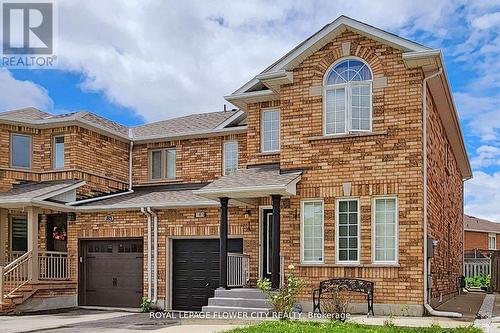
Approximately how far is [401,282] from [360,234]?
1.46 meters

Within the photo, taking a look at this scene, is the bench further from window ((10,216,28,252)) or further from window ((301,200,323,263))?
window ((10,216,28,252))

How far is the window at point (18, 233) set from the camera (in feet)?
67.3

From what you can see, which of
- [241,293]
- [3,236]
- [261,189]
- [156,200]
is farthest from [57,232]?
[261,189]

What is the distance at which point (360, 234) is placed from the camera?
14.6 meters

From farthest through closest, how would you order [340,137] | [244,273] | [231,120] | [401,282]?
[231,120] < [244,273] < [340,137] < [401,282]

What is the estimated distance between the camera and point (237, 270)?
17016 millimetres

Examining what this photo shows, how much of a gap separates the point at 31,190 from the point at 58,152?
1938 millimetres

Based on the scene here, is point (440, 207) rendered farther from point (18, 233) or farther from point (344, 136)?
point (18, 233)

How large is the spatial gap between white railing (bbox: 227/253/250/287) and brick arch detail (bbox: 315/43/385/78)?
18.0 feet

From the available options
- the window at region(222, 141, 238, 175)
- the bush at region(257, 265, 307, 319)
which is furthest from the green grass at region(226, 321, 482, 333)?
the window at region(222, 141, 238, 175)

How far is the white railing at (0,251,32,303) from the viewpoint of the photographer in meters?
17.5

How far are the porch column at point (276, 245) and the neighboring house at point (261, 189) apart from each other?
0.04m

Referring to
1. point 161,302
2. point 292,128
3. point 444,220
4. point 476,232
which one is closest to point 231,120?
point 292,128

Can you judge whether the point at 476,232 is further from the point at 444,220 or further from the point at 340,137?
the point at 340,137
